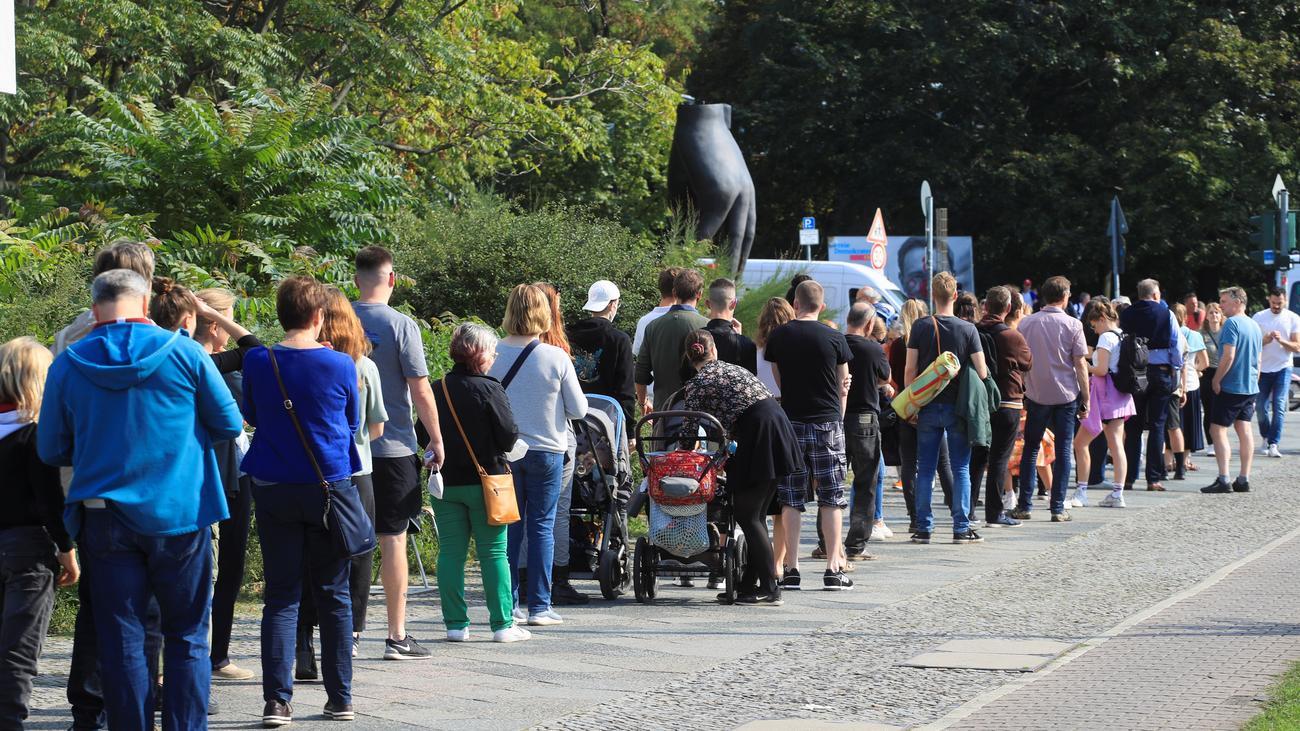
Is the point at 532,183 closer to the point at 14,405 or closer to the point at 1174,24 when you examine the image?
the point at 1174,24

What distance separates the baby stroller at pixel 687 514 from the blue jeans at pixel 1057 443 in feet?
15.6

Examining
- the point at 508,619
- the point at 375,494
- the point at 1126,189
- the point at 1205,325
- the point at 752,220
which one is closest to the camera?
the point at 375,494

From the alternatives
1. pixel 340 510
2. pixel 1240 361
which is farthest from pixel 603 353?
pixel 1240 361

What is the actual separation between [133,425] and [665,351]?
5556 millimetres

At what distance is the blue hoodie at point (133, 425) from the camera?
17.9 feet

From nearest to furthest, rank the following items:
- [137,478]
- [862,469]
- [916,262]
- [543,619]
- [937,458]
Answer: [137,478]
[543,619]
[862,469]
[937,458]
[916,262]

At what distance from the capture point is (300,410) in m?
6.38

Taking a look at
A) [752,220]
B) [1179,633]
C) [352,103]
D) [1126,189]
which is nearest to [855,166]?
[1126,189]

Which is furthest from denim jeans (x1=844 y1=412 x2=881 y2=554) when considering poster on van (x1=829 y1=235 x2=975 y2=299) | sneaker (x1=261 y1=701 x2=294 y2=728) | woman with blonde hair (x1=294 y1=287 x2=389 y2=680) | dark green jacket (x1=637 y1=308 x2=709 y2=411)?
poster on van (x1=829 y1=235 x2=975 y2=299)

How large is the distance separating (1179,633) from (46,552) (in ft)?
18.4

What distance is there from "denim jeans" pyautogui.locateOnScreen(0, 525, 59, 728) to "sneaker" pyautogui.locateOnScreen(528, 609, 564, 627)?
3365 mm

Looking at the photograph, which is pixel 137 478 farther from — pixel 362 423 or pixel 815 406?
pixel 815 406

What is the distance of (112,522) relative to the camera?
215 inches

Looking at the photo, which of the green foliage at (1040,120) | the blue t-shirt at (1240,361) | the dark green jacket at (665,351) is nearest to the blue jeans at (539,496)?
the dark green jacket at (665,351)
